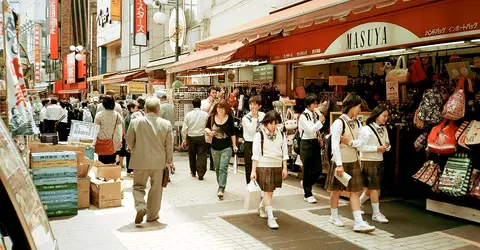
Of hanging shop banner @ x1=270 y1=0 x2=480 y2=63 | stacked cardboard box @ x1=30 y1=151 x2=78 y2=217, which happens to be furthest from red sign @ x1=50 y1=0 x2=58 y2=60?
stacked cardboard box @ x1=30 y1=151 x2=78 y2=217

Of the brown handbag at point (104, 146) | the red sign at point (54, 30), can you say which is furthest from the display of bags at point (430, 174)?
the red sign at point (54, 30)

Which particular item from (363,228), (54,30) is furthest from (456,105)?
(54,30)

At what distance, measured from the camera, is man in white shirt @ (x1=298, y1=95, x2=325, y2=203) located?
795cm

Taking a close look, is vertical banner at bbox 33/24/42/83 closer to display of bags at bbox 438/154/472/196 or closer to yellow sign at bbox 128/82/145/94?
yellow sign at bbox 128/82/145/94

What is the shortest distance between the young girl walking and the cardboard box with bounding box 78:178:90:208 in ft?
15.4

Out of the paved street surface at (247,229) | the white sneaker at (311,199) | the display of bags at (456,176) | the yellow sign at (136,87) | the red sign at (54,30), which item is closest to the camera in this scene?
the paved street surface at (247,229)

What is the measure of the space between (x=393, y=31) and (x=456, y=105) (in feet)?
5.36

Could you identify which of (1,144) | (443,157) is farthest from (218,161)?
(1,144)

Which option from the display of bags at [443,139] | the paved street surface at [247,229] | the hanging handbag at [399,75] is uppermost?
the hanging handbag at [399,75]

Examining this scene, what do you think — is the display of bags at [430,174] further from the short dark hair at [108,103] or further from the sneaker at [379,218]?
the short dark hair at [108,103]

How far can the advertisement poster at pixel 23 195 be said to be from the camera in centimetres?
157

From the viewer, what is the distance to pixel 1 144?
1.62 meters

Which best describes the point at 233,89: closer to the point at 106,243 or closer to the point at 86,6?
the point at 106,243

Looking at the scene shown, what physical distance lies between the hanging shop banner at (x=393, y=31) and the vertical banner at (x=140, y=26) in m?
14.7
